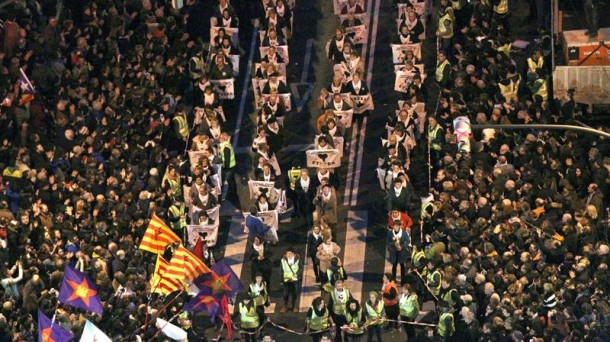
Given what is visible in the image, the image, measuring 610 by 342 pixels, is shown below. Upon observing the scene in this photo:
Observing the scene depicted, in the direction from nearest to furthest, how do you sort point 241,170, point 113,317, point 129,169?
point 113,317
point 129,169
point 241,170

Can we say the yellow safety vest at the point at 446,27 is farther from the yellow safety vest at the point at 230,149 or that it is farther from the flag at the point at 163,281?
the flag at the point at 163,281

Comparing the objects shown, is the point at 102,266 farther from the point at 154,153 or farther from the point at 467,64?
the point at 467,64

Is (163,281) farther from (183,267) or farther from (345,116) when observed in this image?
(345,116)

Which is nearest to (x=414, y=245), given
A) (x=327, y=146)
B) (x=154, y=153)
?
(x=327, y=146)

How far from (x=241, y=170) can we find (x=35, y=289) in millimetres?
8239

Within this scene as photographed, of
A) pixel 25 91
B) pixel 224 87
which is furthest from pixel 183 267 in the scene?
pixel 25 91

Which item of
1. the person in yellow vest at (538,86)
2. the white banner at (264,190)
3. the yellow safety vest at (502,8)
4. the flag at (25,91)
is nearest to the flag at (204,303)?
the white banner at (264,190)

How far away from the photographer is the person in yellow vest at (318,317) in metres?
50.0

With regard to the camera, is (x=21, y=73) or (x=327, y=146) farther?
(x=21, y=73)

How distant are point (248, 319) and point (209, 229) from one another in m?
3.40

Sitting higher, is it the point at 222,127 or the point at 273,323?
the point at 222,127

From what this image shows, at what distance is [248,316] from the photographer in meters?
50.4

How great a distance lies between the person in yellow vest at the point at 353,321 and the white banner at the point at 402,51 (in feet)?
31.6

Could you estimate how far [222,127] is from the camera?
58.0 meters
